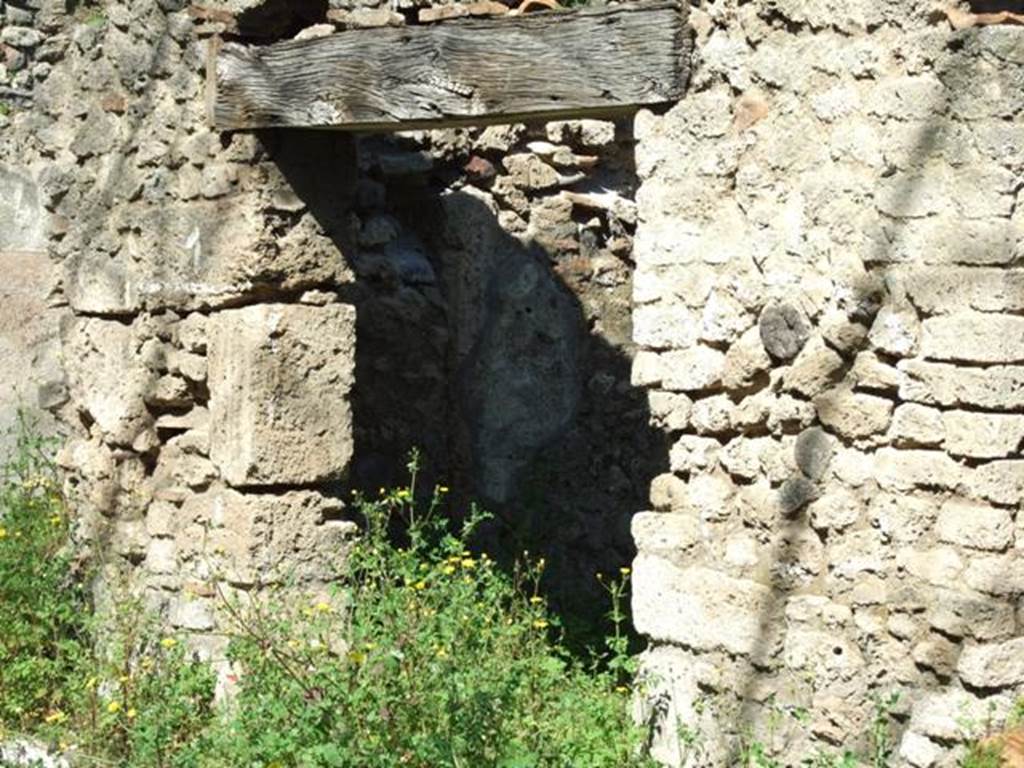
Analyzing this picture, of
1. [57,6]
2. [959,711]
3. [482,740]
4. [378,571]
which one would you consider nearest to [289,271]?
[378,571]

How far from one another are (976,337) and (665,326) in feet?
3.49

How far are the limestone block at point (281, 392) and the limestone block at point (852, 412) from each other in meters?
2.21

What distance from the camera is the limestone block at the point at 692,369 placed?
523 centimetres

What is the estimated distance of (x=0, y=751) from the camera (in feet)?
19.7

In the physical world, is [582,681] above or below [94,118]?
below

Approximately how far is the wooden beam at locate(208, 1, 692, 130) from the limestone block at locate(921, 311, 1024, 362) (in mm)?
1115

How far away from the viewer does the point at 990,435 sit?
14.9 ft

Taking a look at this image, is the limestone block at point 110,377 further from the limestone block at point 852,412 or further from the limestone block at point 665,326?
the limestone block at point 852,412

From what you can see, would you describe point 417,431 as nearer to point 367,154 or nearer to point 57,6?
point 367,154

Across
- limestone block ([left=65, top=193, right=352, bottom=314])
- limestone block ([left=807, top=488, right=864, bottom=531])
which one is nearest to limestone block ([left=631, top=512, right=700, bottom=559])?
limestone block ([left=807, top=488, right=864, bottom=531])

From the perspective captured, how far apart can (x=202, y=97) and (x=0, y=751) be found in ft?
7.61

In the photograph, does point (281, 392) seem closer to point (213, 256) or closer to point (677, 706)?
point (213, 256)

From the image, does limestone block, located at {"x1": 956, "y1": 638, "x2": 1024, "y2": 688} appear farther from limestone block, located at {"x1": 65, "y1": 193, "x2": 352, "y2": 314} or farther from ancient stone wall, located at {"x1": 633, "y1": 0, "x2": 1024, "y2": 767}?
limestone block, located at {"x1": 65, "y1": 193, "x2": 352, "y2": 314}

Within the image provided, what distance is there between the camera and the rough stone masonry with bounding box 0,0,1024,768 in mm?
4605
